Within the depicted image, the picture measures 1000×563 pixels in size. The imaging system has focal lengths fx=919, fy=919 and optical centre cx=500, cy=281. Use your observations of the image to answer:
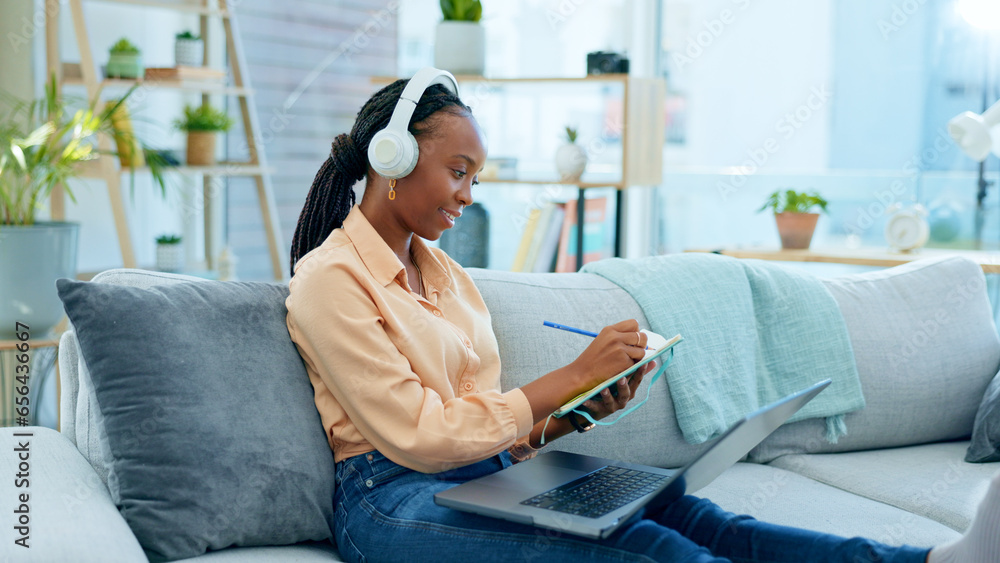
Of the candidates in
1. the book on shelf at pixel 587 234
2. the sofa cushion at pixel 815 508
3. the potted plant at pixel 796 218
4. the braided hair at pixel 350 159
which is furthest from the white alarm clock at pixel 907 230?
the braided hair at pixel 350 159

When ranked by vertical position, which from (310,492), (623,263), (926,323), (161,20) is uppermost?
(161,20)

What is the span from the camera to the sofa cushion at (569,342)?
5.67 ft

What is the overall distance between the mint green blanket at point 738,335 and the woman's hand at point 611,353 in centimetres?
52

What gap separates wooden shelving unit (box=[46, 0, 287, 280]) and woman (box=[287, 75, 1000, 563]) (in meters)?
1.48

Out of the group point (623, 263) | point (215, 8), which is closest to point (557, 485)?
point (623, 263)

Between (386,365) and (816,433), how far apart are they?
3.48 ft

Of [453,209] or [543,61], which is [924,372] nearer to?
[453,209]

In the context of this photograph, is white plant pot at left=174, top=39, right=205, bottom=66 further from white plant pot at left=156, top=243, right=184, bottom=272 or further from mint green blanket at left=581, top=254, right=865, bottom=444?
→ mint green blanket at left=581, top=254, right=865, bottom=444

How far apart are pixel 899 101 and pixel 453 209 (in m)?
2.45

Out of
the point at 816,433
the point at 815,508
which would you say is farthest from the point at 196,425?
the point at 816,433

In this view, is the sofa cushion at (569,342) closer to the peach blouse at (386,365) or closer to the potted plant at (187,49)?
the peach blouse at (386,365)

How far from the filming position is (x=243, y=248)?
365 centimetres

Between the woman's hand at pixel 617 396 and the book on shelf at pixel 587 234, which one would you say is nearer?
the woman's hand at pixel 617 396

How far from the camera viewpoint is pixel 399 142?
1385 mm
